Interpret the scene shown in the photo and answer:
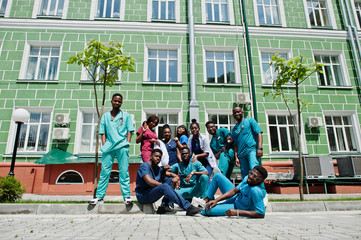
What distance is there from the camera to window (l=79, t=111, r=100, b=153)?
9.92 m

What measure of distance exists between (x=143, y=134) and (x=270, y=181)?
5.68m

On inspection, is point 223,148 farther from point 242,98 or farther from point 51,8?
point 51,8

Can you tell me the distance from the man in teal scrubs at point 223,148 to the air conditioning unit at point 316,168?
3.95 m

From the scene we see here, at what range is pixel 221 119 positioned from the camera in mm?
10867

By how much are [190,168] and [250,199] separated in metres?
1.52

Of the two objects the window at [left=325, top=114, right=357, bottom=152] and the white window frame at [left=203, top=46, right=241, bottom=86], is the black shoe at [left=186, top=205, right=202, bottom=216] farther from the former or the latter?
the window at [left=325, top=114, right=357, bottom=152]

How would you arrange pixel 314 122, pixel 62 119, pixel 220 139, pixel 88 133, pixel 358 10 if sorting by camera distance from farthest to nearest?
pixel 358 10
pixel 314 122
pixel 88 133
pixel 62 119
pixel 220 139

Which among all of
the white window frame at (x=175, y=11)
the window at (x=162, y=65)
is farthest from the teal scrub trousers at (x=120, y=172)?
the white window frame at (x=175, y=11)

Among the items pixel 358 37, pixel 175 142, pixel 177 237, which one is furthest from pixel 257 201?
pixel 358 37

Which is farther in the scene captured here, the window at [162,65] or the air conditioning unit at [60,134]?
the window at [162,65]

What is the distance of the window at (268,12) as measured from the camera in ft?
40.6

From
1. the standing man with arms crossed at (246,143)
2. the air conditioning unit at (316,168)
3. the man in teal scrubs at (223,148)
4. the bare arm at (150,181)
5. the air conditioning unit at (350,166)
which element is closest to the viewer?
the bare arm at (150,181)

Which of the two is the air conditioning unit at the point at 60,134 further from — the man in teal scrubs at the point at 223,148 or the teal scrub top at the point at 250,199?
the teal scrub top at the point at 250,199

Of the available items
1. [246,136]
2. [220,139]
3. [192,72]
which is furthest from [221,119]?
[246,136]
